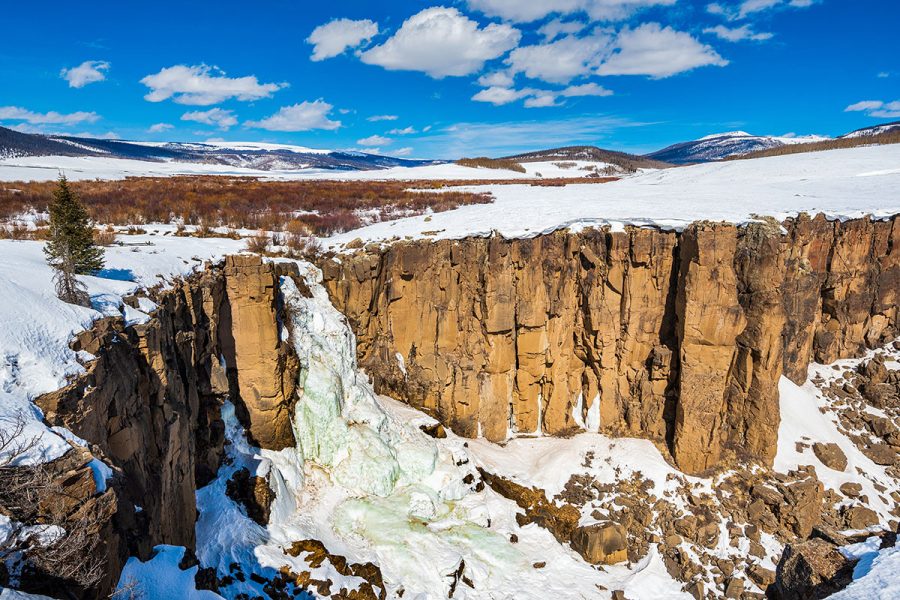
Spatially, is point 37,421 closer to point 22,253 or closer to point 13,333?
point 13,333

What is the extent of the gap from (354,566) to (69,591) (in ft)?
30.3

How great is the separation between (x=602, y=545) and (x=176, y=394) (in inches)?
560

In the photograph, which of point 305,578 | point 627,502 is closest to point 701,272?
point 627,502

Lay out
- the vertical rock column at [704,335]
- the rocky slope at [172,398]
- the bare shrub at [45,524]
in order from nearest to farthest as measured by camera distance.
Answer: the bare shrub at [45,524], the rocky slope at [172,398], the vertical rock column at [704,335]

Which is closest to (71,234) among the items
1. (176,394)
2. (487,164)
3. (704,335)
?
(176,394)

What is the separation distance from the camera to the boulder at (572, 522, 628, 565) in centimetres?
1585

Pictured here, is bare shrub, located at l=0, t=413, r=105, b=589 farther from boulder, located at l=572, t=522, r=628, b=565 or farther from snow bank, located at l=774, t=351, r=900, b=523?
snow bank, located at l=774, t=351, r=900, b=523

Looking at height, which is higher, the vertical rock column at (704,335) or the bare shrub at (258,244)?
the bare shrub at (258,244)

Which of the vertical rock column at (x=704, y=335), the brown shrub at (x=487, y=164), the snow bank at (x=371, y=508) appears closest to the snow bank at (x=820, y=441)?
the vertical rock column at (x=704, y=335)

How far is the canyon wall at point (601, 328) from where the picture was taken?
Answer: 1877 cm

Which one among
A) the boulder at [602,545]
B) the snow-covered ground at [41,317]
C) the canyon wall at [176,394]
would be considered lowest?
the boulder at [602,545]

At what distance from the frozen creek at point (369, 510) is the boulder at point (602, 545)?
37 centimetres

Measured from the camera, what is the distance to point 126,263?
1438cm

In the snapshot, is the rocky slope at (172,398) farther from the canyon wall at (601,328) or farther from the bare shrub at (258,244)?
the canyon wall at (601,328)
